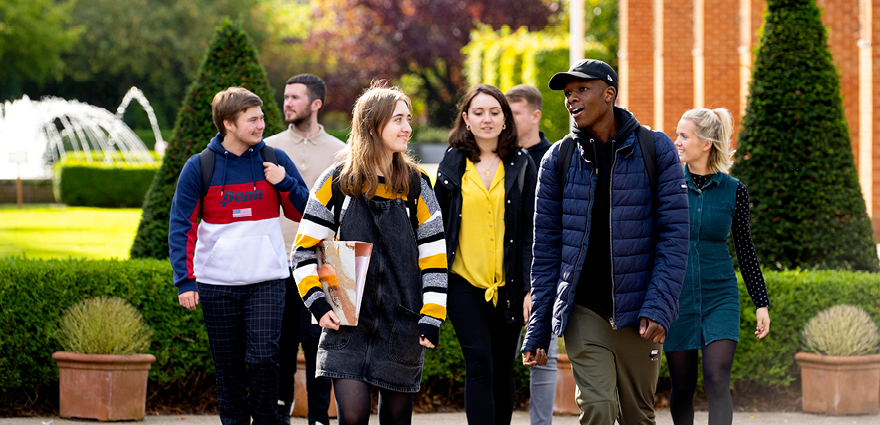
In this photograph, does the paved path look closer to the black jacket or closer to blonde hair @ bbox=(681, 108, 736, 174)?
the black jacket

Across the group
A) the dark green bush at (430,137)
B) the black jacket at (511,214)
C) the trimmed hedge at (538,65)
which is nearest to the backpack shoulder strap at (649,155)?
the black jacket at (511,214)

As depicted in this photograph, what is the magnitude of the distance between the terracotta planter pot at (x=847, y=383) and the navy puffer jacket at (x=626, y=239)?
119 inches

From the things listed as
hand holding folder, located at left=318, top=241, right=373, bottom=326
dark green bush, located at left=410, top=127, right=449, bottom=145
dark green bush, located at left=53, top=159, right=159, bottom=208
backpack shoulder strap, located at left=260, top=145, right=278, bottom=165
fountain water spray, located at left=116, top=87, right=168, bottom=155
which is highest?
fountain water spray, located at left=116, top=87, right=168, bottom=155

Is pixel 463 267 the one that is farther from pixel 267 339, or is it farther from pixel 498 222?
pixel 267 339

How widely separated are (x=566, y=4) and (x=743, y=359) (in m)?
34.2

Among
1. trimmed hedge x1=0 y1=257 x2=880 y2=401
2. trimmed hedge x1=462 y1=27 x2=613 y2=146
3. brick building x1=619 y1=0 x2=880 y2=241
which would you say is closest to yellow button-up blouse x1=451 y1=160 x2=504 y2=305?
trimmed hedge x1=0 y1=257 x2=880 y2=401

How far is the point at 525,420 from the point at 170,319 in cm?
249

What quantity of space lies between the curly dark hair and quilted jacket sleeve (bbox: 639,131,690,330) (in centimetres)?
117

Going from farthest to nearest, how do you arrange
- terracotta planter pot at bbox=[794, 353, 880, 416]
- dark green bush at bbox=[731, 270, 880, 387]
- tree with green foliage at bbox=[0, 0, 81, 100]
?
tree with green foliage at bbox=[0, 0, 81, 100]
dark green bush at bbox=[731, 270, 880, 387]
terracotta planter pot at bbox=[794, 353, 880, 416]

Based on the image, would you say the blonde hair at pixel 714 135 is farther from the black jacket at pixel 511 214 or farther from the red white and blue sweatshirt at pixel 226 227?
the red white and blue sweatshirt at pixel 226 227

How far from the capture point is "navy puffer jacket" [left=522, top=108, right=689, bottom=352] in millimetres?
3492

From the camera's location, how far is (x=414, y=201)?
3697 mm

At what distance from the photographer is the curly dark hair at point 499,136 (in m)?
4.66

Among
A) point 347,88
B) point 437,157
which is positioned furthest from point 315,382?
point 347,88
